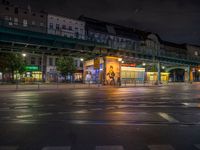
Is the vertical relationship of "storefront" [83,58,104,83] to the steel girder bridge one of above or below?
below

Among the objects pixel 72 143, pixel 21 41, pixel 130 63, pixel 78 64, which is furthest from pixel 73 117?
pixel 78 64

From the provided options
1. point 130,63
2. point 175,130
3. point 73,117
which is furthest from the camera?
point 130,63

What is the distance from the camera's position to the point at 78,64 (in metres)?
63.8

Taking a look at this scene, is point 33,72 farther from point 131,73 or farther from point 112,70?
point 112,70

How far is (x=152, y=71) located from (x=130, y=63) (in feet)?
32.7

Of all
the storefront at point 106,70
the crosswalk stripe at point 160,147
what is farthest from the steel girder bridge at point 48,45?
the crosswalk stripe at point 160,147

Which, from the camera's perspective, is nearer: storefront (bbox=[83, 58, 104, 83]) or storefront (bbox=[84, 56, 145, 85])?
storefront (bbox=[84, 56, 145, 85])

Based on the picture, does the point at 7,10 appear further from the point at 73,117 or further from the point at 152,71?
the point at 73,117

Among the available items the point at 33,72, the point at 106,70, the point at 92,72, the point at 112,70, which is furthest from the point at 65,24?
the point at 106,70

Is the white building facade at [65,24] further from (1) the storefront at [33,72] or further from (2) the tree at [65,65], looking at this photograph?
(1) the storefront at [33,72]

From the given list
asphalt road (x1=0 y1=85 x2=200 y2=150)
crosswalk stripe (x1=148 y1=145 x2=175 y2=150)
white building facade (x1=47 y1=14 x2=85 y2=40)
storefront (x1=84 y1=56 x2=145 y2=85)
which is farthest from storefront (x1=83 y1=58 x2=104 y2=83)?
crosswalk stripe (x1=148 y1=145 x2=175 y2=150)

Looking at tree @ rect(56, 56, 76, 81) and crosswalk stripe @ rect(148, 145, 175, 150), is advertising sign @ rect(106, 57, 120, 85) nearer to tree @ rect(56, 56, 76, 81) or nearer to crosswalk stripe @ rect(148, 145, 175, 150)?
tree @ rect(56, 56, 76, 81)

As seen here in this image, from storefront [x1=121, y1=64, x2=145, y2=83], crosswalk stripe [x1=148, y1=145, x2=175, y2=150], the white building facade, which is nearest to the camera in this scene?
crosswalk stripe [x1=148, y1=145, x2=175, y2=150]

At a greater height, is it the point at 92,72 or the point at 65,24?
the point at 65,24
